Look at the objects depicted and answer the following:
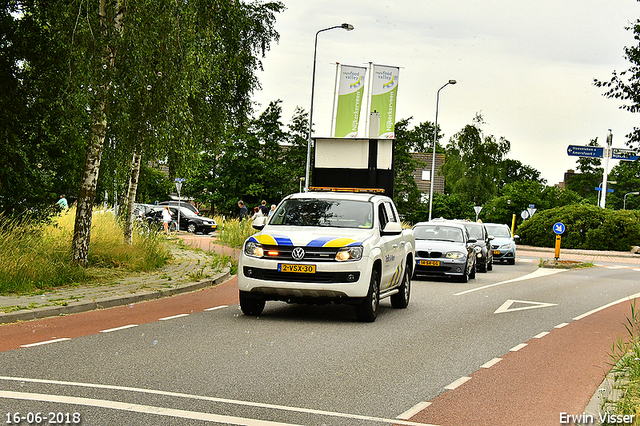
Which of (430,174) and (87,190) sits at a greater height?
(430,174)

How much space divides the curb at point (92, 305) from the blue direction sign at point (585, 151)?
40.1m

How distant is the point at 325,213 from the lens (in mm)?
11500

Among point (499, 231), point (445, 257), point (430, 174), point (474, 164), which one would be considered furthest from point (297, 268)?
point (430, 174)

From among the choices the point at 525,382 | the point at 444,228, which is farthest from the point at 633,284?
the point at 525,382

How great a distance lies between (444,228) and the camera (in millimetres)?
20859

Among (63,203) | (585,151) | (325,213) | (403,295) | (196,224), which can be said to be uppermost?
(585,151)

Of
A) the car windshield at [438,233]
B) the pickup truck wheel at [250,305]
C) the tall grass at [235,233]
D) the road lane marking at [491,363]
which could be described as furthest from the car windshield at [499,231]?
the road lane marking at [491,363]

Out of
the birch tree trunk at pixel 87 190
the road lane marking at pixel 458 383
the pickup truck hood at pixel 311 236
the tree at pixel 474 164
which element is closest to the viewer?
the road lane marking at pixel 458 383

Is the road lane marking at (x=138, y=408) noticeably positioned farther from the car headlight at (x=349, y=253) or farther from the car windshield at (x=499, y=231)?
the car windshield at (x=499, y=231)

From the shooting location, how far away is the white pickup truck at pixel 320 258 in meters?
10.2

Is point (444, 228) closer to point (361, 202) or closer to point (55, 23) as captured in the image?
point (361, 202)

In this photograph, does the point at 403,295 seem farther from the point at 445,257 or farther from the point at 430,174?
the point at 430,174

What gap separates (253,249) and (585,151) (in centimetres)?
4418

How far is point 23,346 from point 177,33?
6.45 meters
